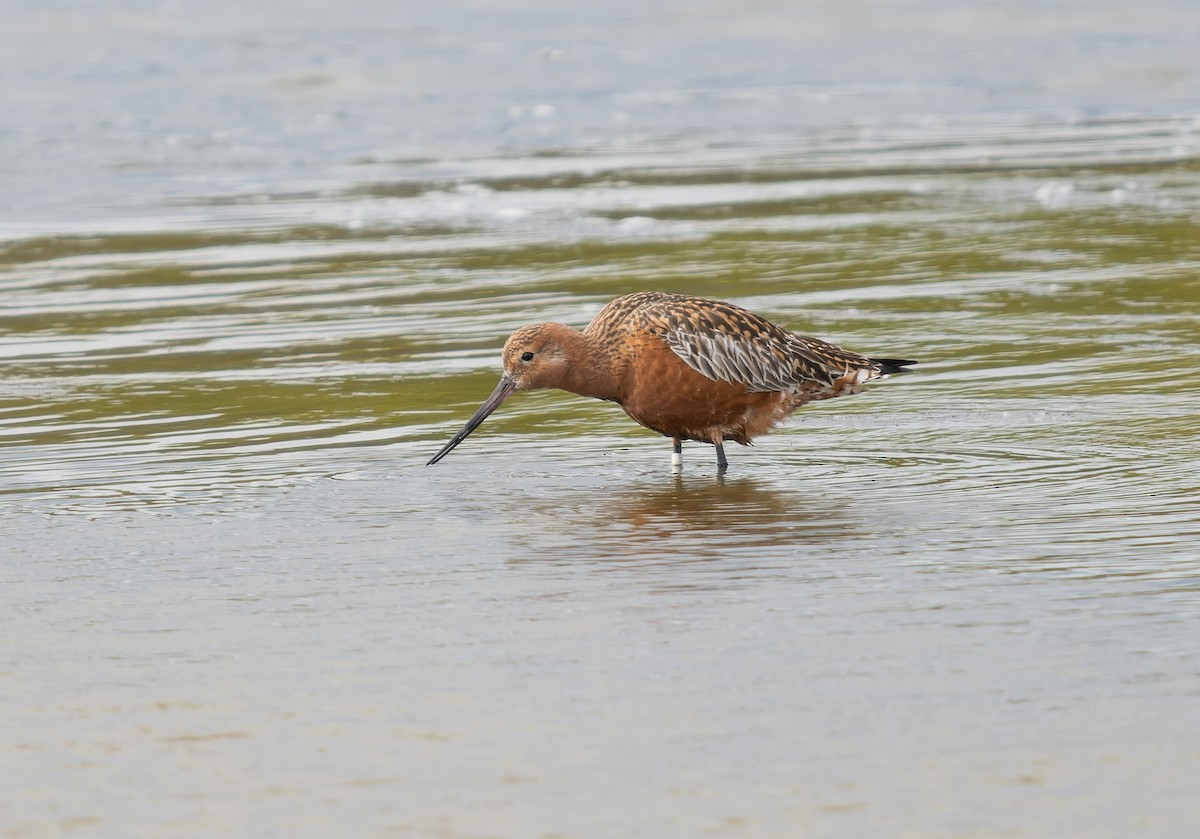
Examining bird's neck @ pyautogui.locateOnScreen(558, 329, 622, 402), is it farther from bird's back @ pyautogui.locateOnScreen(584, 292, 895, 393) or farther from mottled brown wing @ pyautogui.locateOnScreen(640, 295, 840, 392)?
mottled brown wing @ pyautogui.locateOnScreen(640, 295, 840, 392)

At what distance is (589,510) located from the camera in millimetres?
6590

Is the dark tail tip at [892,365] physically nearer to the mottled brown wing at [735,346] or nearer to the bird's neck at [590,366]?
the mottled brown wing at [735,346]

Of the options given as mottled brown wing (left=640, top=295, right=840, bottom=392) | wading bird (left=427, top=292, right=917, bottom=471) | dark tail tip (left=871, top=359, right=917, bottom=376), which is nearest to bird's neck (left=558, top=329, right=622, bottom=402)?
wading bird (left=427, top=292, right=917, bottom=471)

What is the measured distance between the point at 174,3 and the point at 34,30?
363 centimetres

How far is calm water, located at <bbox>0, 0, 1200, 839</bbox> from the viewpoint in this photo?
3.88 metres

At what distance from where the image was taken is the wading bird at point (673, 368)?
740cm

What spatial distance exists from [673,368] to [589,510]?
1.03m

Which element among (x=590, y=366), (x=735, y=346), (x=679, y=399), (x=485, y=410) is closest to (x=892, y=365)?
(x=735, y=346)

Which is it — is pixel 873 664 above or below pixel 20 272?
below

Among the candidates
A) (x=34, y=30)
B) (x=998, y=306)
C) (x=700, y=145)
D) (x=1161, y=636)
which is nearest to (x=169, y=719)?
(x=1161, y=636)

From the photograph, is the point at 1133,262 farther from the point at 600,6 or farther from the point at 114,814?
the point at 600,6

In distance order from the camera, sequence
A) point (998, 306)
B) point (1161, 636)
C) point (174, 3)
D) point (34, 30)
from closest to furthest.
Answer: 1. point (1161, 636)
2. point (998, 306)
3. point (34, 30)
4. point (174, 3)

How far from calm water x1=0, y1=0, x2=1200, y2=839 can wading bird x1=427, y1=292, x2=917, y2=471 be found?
0.21m

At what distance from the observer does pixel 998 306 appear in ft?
33.5
